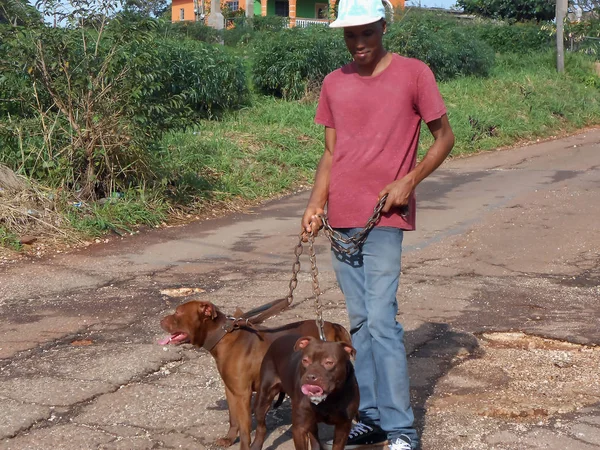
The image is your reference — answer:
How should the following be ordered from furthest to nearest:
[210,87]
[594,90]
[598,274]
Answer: [594,90] < [210,87] < [598,274]

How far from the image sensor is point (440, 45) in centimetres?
2123

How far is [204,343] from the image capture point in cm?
411

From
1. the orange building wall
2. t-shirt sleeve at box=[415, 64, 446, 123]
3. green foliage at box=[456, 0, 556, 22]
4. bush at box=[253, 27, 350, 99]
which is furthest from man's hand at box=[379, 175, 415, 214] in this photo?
the orange building wall

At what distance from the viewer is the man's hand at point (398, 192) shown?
3.76 m

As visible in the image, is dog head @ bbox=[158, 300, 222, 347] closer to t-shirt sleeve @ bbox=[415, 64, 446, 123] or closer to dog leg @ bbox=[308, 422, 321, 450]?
dog leg @ bbox=[308, 422, 321, 450]

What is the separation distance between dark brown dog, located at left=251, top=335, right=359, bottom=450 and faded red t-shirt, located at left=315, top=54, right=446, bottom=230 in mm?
655

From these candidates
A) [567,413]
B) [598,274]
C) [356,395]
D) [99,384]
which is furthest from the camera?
[598,274]

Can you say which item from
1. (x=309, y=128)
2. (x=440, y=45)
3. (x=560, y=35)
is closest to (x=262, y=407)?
(x=309, y=128)

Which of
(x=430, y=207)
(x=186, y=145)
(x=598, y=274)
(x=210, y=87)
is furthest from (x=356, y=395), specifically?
(x=210, y=87)

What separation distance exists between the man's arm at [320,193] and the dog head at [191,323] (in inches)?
23.7

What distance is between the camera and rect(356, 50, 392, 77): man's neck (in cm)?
389

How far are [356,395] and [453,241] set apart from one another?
5758 millimetres

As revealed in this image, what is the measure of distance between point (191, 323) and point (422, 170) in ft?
4.16

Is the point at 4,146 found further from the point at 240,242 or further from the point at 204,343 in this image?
the point at 204,343
